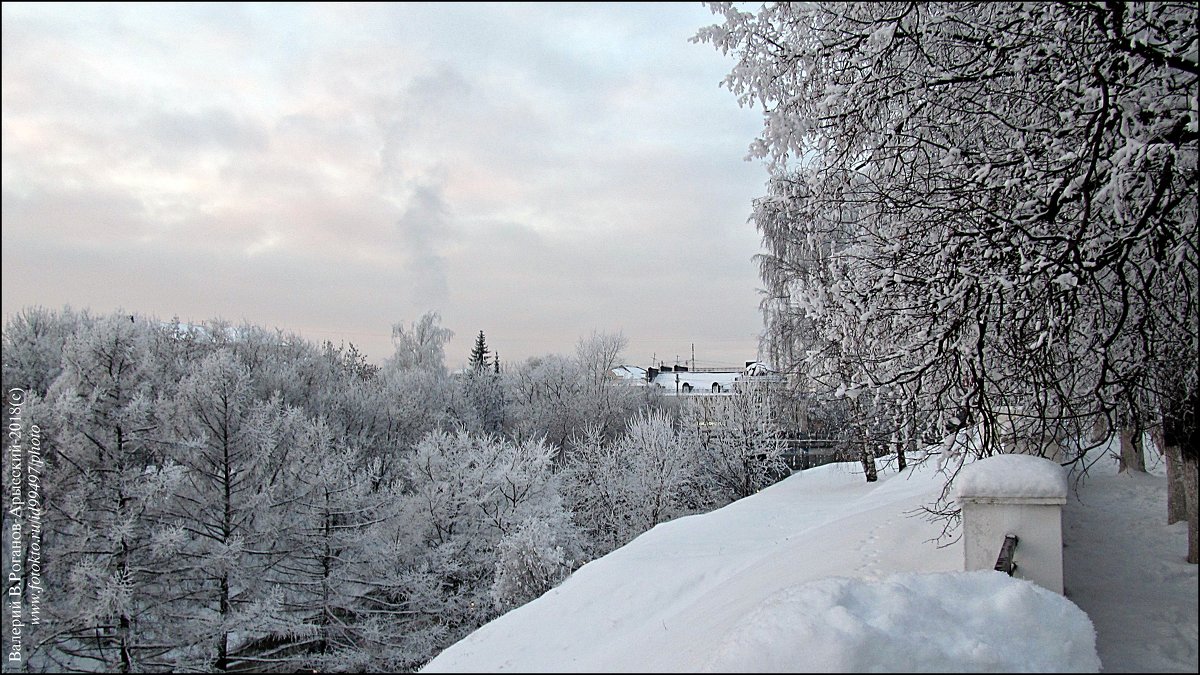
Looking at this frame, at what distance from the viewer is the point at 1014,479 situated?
379cm

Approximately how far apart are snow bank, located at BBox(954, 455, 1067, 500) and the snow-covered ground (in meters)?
0.47

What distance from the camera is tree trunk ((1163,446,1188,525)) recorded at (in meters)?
5.07

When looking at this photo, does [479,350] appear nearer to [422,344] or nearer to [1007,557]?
[422,344]

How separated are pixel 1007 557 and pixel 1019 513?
0.28 m

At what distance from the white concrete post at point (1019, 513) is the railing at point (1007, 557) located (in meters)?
0.03

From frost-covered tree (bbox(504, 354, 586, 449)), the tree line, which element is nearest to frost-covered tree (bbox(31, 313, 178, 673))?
the tree line

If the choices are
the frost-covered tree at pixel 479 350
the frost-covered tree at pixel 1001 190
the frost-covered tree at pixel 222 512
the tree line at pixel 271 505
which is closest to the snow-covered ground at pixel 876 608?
the frost-covered tree at pixel 1001 190

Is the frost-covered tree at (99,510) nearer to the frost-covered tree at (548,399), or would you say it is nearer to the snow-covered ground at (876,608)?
the snow-covered ground at (876,608)

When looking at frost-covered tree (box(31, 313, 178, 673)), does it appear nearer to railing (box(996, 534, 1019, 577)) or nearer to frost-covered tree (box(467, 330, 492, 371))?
railing (box(996, 534, 1019, 577))

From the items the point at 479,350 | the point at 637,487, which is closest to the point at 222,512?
the point at 637,487

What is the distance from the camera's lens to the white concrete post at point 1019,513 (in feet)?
12.0

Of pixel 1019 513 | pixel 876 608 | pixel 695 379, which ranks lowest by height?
pixel 876 608

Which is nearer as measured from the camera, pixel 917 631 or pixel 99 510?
pixel 917 631

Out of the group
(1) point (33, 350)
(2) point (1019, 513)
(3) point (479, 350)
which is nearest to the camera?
(2) point (1019, 513)
